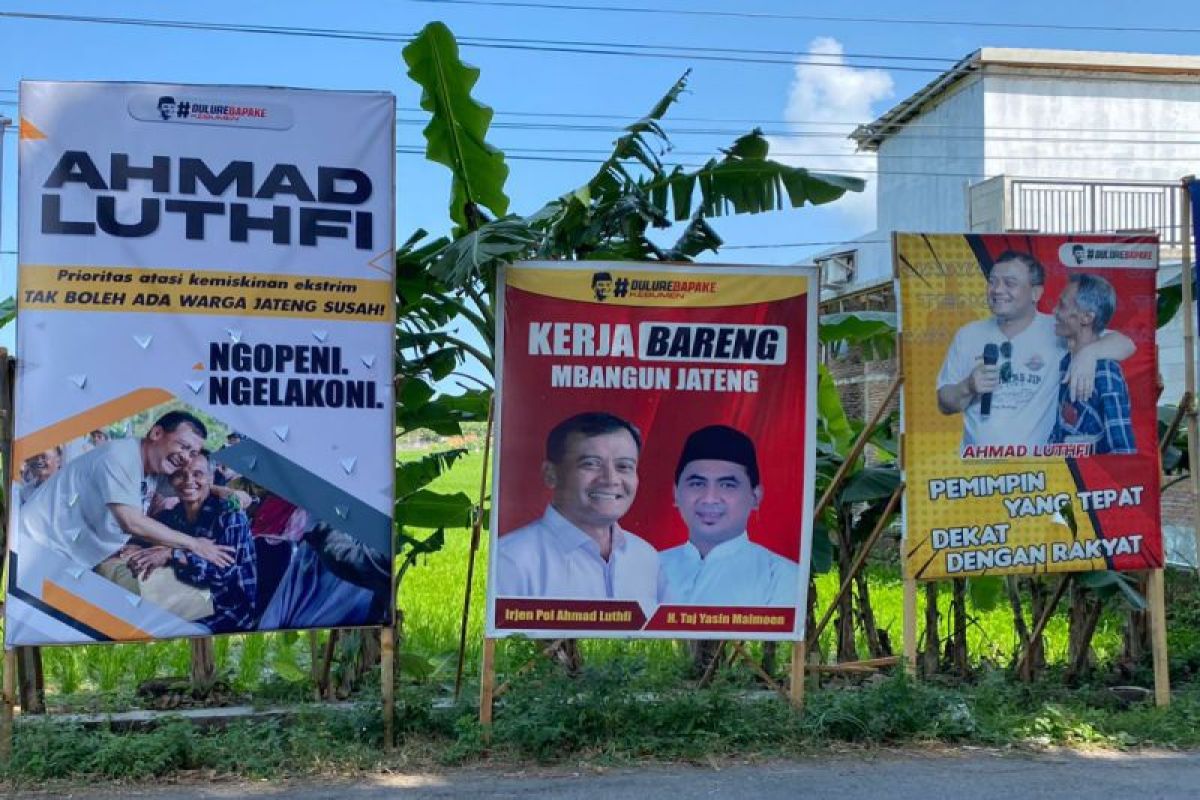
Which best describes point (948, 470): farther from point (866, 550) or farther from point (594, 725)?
point (594, 725)

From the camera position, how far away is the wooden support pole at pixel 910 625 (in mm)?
6461

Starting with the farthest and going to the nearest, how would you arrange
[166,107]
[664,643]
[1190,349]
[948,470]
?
[664,643]
[1190,349]
[948,470]
[166,107]

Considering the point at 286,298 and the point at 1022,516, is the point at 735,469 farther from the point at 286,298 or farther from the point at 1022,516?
the point at 286,298

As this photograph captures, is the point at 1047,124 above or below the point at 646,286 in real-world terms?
above

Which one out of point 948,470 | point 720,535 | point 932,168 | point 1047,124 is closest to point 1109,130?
point 1047,124

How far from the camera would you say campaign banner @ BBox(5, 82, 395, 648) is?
5590 mm

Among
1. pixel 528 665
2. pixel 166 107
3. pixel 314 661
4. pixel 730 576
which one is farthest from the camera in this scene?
pixel 314 661

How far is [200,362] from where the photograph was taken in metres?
5.73

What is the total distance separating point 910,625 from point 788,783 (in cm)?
149

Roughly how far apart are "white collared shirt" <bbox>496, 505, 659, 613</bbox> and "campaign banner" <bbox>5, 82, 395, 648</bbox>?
2.33ft

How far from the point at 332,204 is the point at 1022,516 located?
4.36 metres

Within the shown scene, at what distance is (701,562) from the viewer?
6137 millimetres

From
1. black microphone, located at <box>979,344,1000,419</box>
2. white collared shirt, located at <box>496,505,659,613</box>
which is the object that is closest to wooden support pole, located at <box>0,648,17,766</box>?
white collared shirt, located at <box>496,505,659,613</box>

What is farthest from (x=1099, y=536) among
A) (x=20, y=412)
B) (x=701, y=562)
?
(x=20, y=412)
